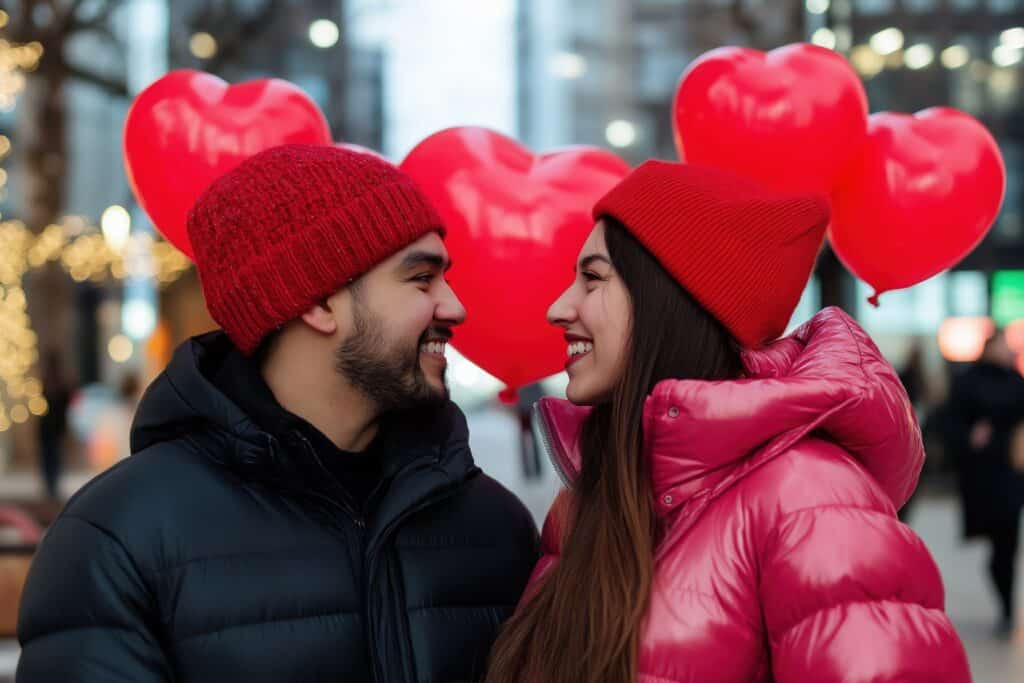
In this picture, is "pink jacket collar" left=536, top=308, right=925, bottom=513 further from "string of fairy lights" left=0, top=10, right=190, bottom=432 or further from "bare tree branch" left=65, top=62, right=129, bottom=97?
"bare tree branch" left=65, top=62, right=129, bottom=97

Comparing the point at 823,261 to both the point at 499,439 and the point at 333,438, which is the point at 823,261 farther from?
the point at 499,439

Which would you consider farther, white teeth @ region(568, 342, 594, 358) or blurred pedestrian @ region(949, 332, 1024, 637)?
blurred pedestrian @ region(949, 332, 1024, 637)

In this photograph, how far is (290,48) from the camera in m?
18.4

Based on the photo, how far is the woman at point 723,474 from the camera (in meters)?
1.93

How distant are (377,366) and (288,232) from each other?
1.11ft

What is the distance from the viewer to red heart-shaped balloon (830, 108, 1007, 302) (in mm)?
3402

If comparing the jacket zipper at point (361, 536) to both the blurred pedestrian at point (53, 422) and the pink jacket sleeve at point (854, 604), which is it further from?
the blurred pedestrian at point (53, 422)

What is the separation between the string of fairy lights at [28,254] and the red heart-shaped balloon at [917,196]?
848cm

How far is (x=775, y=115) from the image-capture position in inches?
129

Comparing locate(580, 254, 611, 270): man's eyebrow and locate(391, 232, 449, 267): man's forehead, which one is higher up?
locate(580, 254, 611, 270): man's eyebrow

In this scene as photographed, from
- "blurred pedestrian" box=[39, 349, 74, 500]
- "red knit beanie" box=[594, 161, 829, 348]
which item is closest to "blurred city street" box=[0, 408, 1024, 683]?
"red knit beanie" box=[594, 161, 829, 348]

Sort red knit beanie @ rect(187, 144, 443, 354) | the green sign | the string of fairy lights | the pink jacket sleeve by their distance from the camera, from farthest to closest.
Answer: the green sign, the string of fairy lights, red knit beanie @ rect(187, 144, 443, 354), the pink jacket sleeve

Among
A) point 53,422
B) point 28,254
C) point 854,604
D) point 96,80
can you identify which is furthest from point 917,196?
point 53,422

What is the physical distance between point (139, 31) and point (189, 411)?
19.5 metres
